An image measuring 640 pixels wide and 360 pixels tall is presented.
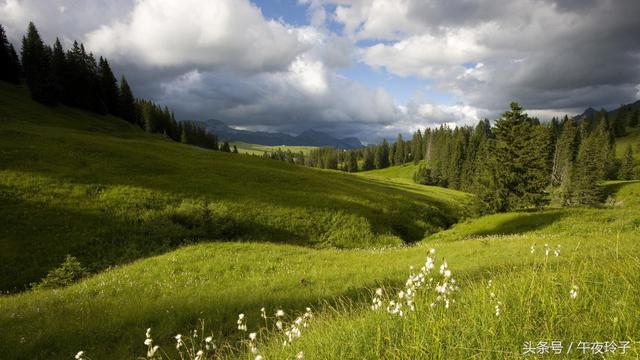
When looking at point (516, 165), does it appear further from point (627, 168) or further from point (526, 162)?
point (627, 168)

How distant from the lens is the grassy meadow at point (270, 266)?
3.86 meters

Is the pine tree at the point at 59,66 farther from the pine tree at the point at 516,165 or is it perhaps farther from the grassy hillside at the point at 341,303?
the pine tree at the point at 516,165

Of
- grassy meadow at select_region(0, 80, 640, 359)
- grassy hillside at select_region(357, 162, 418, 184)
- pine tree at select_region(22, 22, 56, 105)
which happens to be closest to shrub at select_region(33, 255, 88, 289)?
grassy meadow at select_region(0, 80, 640, 359)

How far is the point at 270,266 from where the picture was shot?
15227 mm

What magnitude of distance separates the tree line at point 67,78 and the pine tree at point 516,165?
311 ft

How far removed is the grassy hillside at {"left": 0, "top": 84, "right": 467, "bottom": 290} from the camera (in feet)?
63.4

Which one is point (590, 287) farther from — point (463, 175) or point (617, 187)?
point (463, 175)

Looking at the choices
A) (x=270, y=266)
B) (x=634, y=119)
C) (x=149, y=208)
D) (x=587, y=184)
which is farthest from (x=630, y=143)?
(x=149, y=208)

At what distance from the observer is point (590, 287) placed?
4434mm

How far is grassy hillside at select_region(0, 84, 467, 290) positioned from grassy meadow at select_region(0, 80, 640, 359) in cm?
18

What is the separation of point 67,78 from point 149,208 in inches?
3140

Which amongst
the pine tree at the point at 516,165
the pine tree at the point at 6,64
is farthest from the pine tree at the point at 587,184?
the pine tree at the point at 6,64

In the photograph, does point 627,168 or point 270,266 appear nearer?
point 270,266

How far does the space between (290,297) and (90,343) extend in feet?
18.3
